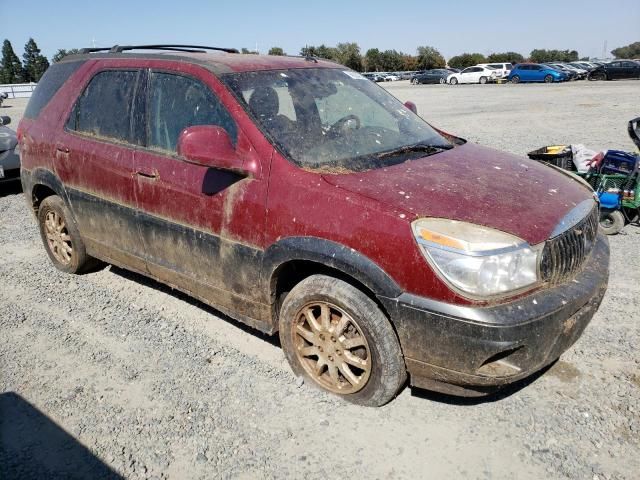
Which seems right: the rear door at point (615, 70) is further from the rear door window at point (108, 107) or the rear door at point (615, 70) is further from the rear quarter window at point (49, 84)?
the rear door window at point (108, 107)

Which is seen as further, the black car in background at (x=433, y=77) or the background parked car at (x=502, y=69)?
the black car in background at (x=433, y=77)

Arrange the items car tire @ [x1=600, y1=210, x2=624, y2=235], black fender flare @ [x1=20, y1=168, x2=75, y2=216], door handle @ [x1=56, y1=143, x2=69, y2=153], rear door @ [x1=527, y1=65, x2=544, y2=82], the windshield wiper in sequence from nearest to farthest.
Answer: the windshield wiper
door handle @ [x1=56, y1=143, x2=69, y2=153]
black fender flare @ [x1=20, y1=168, x2=75, y2=216]
car tire @ [x1=600, y1=210, x2=624, y2=235]
rear door @ [x1=527, y1=65, x2=544, y2=82]

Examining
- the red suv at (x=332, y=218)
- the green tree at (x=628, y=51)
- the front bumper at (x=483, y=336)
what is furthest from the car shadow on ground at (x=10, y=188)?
the green tree at (x=628, y=51)

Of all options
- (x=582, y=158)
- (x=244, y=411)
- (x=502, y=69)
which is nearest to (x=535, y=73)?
(x=502, y=69)

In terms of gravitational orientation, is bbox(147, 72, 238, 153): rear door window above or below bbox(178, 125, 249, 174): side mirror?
above

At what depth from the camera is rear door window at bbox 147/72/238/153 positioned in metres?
3.37

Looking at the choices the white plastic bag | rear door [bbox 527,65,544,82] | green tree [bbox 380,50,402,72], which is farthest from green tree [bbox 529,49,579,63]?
the white plastic bag

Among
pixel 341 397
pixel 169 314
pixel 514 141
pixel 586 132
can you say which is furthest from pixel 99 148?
pixel 586 132

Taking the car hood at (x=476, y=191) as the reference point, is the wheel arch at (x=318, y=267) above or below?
below

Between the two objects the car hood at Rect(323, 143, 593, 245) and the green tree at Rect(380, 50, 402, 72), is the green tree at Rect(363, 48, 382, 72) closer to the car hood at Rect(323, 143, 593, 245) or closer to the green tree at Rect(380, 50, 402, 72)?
the green tree at Rect(380, 50, 402, 72)

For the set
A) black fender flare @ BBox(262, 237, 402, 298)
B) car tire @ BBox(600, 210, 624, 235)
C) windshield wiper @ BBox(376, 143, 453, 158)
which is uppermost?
windshield wiper @ BBox(376, 143, 453, 158)

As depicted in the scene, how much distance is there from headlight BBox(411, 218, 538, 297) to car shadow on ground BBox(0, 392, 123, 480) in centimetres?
188

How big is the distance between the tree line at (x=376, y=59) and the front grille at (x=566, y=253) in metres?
74.7

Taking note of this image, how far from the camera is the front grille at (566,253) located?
264 cm
